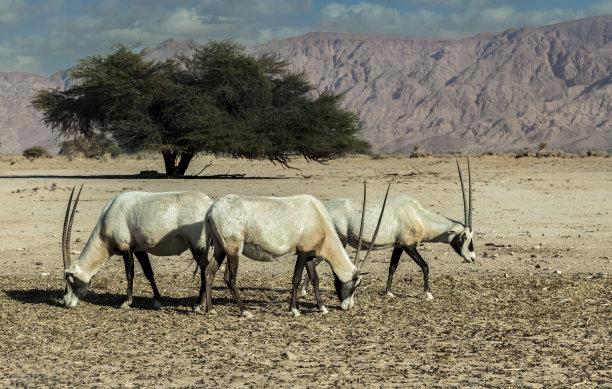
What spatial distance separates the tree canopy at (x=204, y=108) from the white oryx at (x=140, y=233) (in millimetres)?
26672

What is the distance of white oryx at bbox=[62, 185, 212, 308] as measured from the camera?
982 cm

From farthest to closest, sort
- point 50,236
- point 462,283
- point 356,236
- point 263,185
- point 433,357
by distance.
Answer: point 263,185, point 50,236, point 462,283, point 356,236, point 433,357

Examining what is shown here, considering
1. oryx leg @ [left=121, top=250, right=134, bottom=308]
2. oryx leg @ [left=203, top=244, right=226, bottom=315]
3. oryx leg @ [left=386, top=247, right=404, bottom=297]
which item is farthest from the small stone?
oryx leg @ [left=386, top=247, right=404, bottom=297]

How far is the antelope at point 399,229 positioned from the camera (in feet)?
35.2

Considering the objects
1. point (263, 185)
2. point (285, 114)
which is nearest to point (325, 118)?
point (285, 114)

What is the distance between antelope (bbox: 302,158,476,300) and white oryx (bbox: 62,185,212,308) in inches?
76.5

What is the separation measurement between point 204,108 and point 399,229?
1123 inches

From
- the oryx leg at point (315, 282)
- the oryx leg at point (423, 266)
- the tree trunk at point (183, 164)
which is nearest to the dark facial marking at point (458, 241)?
the oryx leg at point (423, 266)

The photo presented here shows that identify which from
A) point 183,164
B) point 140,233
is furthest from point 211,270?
point 183,164

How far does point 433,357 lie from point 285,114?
32.4 m

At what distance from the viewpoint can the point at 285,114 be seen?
130 feet

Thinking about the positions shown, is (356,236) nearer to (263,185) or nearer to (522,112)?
(263,185)

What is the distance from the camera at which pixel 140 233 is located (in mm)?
9805

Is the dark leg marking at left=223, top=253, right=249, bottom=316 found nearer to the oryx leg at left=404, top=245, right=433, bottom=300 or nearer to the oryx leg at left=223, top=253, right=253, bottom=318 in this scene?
the oryx leg at left=223, top=253, right=253, bottom=318
